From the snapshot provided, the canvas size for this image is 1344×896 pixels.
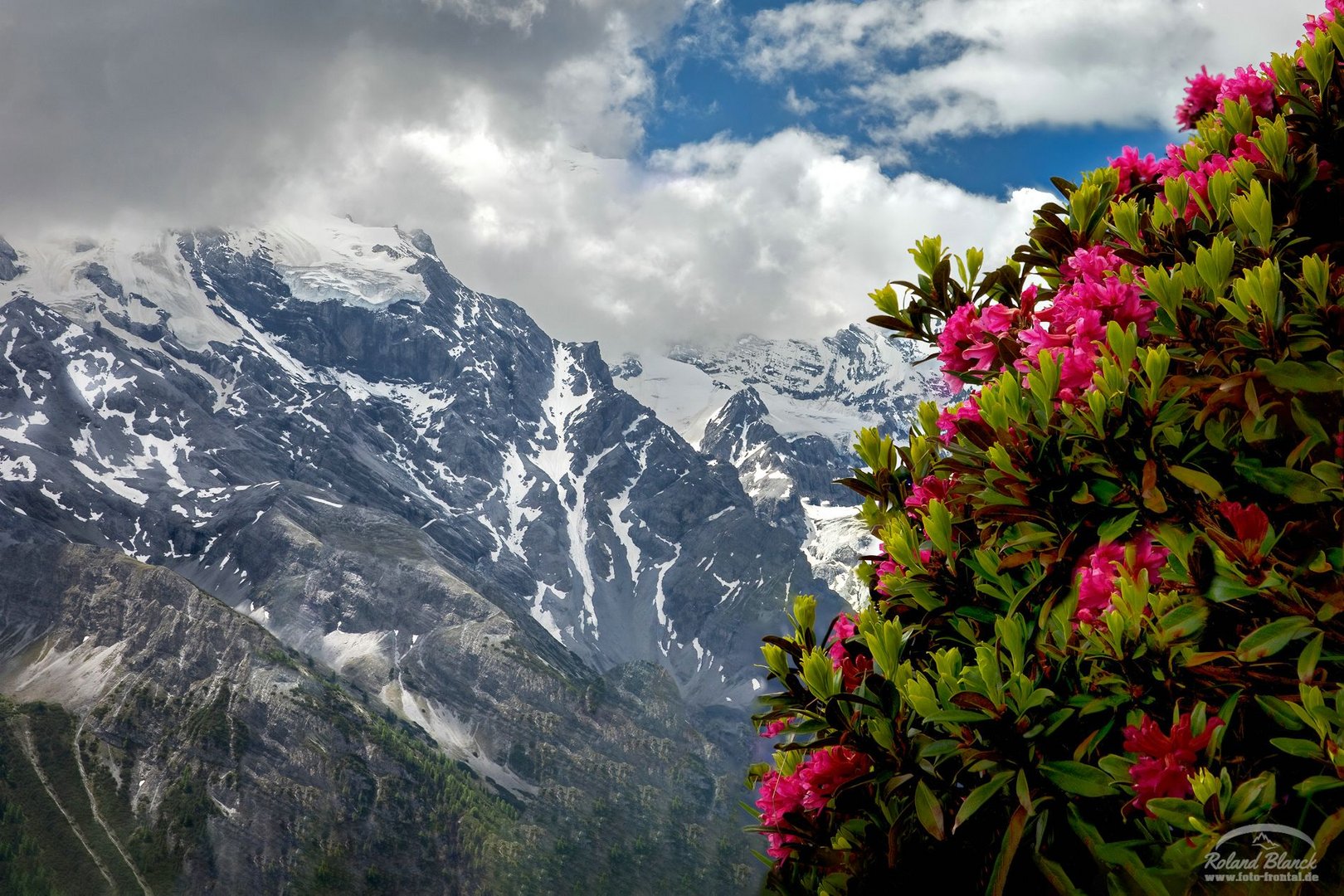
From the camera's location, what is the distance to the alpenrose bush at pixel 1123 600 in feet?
12.8

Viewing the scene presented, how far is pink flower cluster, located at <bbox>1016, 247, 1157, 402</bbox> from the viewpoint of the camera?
4.76 metres

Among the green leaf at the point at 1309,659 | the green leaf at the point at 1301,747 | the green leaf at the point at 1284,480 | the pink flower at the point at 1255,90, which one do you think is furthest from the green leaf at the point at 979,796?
the pink flower at the point at 1255,90

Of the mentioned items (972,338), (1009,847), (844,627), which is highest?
(972,338)

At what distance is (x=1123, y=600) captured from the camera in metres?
3.97

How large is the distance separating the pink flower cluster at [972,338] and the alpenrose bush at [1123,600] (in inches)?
1.0

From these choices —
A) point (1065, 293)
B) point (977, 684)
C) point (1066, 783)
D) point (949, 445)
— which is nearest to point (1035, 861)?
point (1066, 783)

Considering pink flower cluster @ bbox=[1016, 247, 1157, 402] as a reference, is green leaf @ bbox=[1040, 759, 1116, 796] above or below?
below

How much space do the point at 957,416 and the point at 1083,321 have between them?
891mm

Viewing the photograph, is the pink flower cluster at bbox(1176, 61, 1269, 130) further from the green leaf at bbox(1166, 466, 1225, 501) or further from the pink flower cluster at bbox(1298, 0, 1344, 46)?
the green leaf at bbox(1166, 466, 1225, 501)

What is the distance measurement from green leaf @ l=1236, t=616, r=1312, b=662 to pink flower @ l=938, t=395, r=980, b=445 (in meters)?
1.64

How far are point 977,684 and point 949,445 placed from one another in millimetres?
1431

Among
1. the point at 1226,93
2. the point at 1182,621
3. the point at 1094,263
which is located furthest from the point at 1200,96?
the point at 1182,621

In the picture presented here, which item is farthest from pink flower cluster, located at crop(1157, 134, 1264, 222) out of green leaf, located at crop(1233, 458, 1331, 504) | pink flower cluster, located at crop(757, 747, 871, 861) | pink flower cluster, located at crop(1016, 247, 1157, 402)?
pink flower cluster, located at crop(757, 747, 871, 861)

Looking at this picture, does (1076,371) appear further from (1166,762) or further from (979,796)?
(979,796)
